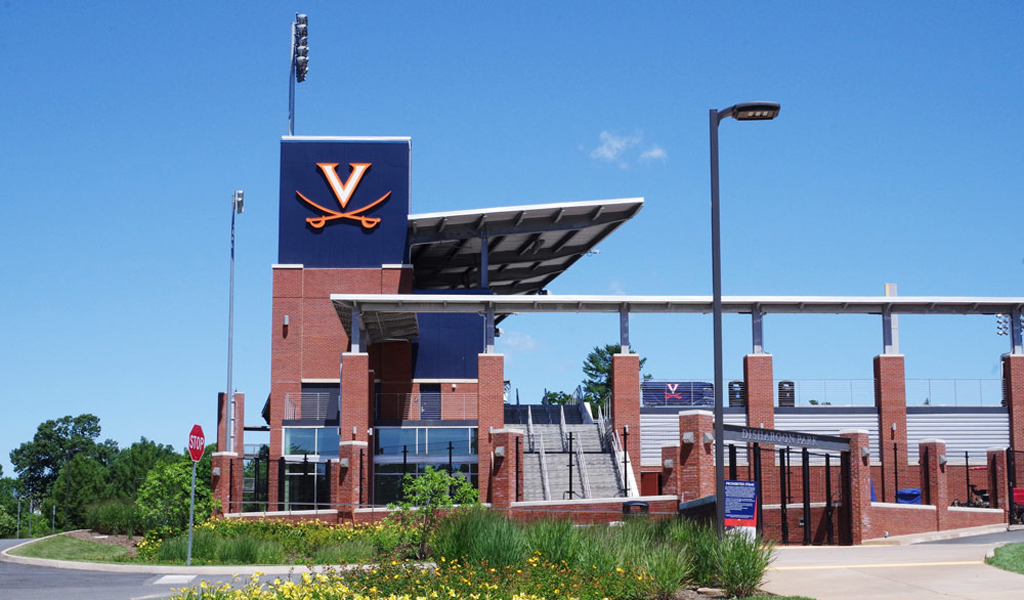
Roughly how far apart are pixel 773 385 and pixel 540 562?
27.1 m

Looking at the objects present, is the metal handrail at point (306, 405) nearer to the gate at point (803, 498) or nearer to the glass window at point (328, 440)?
the glass window at point (328, 440)

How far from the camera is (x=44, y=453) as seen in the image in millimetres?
132125

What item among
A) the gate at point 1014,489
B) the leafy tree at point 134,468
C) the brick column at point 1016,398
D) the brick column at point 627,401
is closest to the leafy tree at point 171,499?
the brick column at point 627,401

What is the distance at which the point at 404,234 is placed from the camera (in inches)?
1917

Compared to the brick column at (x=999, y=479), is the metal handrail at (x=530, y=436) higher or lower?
higher

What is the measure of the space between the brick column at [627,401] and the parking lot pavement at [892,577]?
59.4 feet

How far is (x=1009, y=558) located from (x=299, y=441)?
2890 cm

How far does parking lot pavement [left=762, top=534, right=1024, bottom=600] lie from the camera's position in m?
16.2

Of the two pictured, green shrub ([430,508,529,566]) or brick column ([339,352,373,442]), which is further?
brick column ([339,352,373,442])

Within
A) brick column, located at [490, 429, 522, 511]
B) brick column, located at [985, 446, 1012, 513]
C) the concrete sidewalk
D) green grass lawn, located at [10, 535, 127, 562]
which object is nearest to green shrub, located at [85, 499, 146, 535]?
green grass lawn, located at [10, 535, 127, 562]

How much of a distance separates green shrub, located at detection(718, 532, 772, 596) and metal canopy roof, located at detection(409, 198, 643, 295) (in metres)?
31.4

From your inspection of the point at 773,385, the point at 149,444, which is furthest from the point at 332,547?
the point at 149,444

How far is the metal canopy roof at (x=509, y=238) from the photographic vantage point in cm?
4828

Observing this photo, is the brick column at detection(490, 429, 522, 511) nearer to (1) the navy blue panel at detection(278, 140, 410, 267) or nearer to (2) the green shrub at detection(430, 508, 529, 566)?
(1) the navy blue panel at detection(278, 140, 410, 267)
